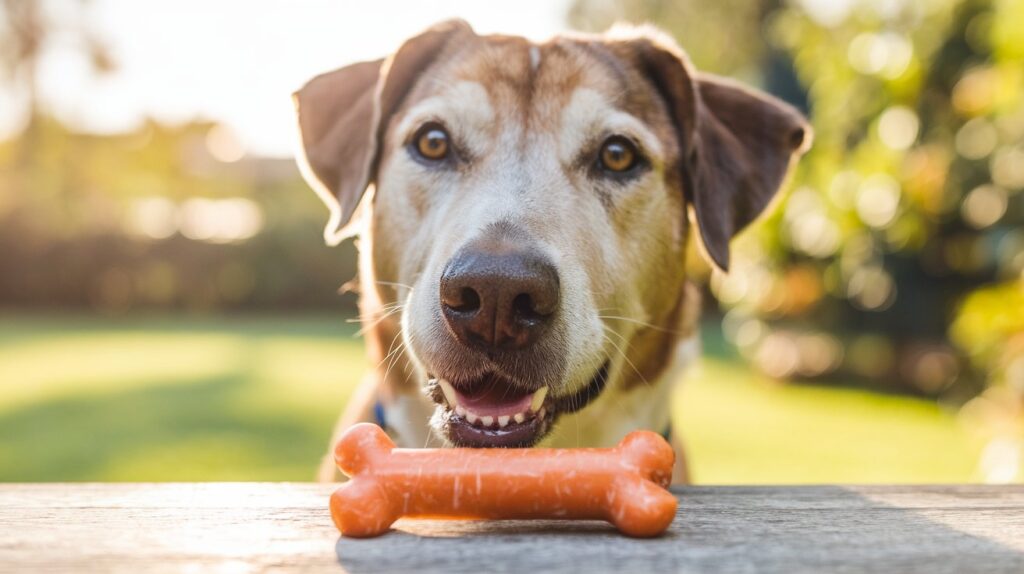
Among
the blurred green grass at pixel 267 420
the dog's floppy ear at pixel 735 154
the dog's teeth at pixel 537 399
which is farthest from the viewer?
the blurred green grass at pixel 267 420

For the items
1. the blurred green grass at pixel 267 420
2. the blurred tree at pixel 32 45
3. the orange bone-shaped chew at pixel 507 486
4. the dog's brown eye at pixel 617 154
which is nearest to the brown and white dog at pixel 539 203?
the dog's brown eye at pixel 617 154

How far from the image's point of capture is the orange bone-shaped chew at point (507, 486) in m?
1.85

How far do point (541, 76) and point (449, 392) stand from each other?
1308mm

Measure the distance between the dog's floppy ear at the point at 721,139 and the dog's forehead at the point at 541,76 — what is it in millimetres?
87

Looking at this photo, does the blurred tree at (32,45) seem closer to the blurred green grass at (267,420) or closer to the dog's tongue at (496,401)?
the blurred green grass at (267,420)

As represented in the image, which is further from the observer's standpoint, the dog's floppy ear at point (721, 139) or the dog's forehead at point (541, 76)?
the dog's floppy ear at point (721, 139)

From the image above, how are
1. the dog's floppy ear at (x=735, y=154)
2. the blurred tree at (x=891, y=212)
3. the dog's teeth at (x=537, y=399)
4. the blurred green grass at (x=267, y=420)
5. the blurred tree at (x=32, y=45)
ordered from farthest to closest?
1. the blurred tree at (x=32, y=45)
2. the blurred tree at (x=891, y=212)
3. the blurred green grass at (x=267, y=420)
4. the dog's floppy ear at (x=735, y=154)
5. the dog's teeth at (x=537, y=399)

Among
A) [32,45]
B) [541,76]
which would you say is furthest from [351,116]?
[32,45]

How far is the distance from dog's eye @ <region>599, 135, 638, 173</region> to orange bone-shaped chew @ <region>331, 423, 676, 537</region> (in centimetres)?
147

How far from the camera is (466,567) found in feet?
5.42

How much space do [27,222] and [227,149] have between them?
15476mm

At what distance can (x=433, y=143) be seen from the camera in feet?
10.7

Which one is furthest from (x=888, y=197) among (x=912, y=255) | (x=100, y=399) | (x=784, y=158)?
(x=100, y=399)

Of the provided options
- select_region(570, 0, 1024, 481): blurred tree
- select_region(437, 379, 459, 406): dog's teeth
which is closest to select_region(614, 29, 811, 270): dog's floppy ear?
select_region(437, 379, 459, 406): dog's teeth
